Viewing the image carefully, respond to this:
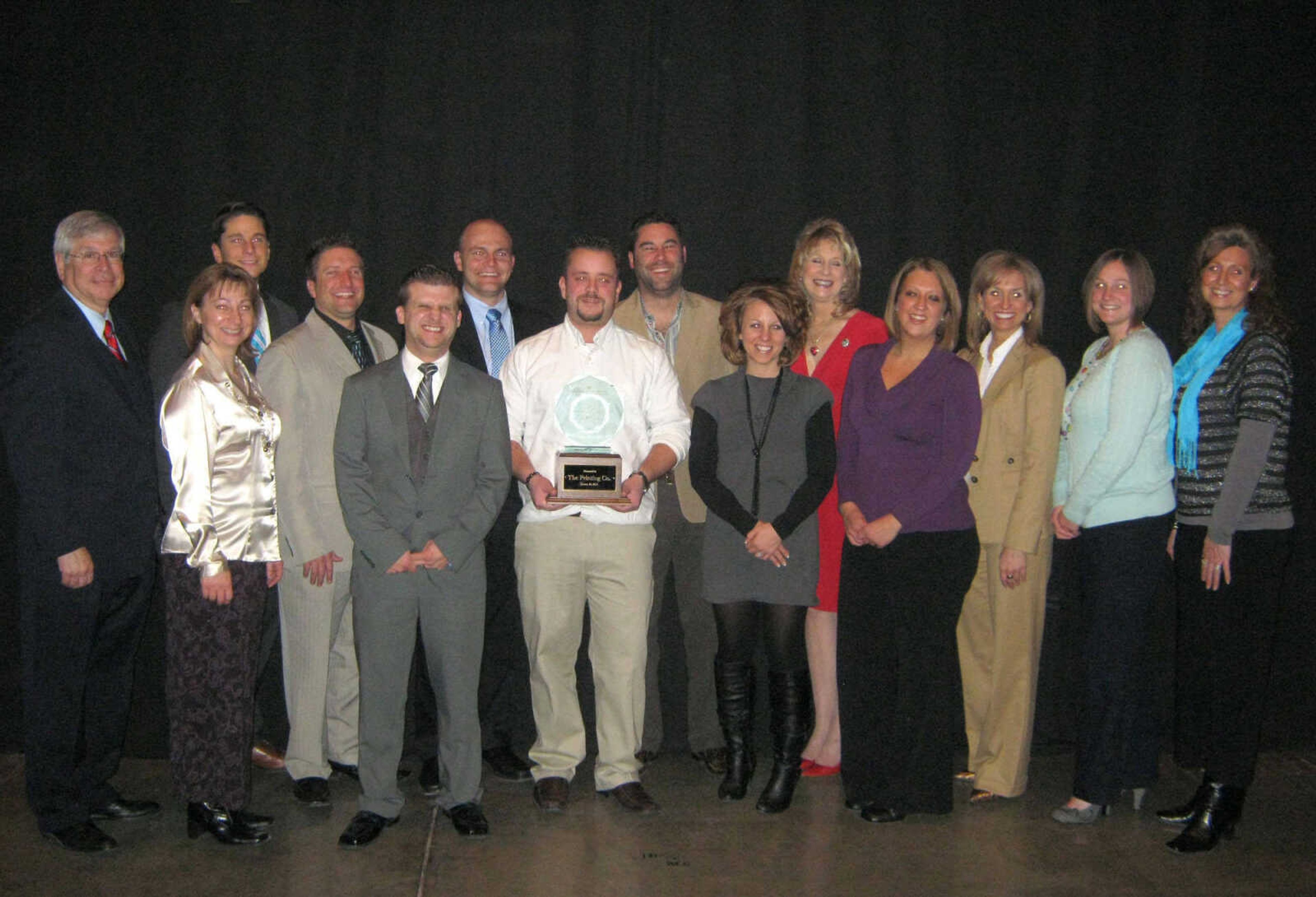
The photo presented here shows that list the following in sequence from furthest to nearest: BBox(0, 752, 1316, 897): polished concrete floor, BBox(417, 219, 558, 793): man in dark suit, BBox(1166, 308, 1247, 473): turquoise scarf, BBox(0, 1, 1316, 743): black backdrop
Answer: BBox(0, 1, 1316, 743): black backdrop → BBox(417, 219, 558, 793): man in dark suit → BBox(1166, 308, 1247, 473): turquoise scarf → BBox(0, 752, 1316, 897): polished concrete floor

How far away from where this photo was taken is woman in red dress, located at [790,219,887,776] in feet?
11.7

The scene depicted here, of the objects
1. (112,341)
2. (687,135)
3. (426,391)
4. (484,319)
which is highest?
(687,135)

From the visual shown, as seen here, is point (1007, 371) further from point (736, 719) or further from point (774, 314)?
point (736, 719)

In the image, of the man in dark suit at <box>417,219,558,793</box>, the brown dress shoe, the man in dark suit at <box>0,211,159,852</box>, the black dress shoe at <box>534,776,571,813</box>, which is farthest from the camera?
the brown dress shoe

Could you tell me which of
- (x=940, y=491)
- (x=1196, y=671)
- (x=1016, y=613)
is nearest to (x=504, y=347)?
(x=940, y=491)

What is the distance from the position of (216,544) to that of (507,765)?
52.4 inches

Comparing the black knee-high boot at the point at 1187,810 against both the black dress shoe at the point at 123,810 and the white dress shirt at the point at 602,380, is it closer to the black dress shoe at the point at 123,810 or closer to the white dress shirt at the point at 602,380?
the white dress shirt at the point at 602,380

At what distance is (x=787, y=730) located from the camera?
3.38 meters

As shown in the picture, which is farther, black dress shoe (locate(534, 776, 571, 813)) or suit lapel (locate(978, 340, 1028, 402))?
suit lapel (locate(978, 340, 1028, 402))

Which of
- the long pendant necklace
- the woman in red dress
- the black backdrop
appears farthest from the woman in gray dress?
the black backdrop

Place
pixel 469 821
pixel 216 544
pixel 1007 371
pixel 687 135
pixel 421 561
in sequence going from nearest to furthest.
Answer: pixel 216 544 → pixel 421 561 → pixel 469 821 → pixel 1007 371 → pixel 687 135

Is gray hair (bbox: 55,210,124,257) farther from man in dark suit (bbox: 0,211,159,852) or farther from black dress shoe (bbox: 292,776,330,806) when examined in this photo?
black dress shoe (bbox: 292,776,330,806)

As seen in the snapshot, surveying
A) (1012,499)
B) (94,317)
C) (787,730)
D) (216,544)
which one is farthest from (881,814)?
(94,317)

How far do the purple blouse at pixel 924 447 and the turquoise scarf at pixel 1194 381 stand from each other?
662mm
